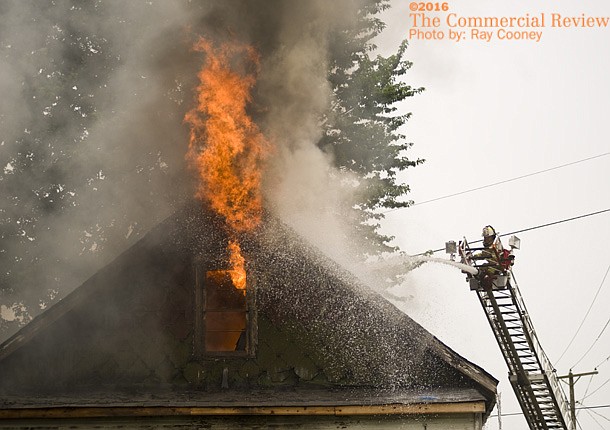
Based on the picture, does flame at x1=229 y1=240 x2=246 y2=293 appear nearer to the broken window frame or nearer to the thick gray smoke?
the broken window frame

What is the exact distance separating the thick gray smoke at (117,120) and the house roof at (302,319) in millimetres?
2580

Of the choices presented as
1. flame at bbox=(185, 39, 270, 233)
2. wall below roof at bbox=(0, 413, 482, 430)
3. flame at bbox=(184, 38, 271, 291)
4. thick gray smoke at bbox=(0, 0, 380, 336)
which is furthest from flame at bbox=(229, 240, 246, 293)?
thick gray smoke at bbox=(0, 0, 380, 336)

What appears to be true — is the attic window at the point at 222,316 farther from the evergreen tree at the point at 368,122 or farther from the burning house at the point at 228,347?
the evergreen tree at the point at 368,122

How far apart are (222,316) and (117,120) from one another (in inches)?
399

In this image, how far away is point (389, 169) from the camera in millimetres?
29344

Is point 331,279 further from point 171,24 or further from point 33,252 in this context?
point 33,252

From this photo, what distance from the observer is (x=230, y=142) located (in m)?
13.7

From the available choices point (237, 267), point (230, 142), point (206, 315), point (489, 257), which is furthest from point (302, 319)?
point (489, 257)

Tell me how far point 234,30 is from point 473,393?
6.97 metres

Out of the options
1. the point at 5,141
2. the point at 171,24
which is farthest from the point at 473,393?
the point at 5,141

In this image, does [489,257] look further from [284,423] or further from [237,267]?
[284,423]

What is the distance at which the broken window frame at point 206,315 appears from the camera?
1203 cm

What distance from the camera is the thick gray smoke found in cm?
1531

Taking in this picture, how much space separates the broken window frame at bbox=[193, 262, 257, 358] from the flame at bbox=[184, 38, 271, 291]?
21cm
